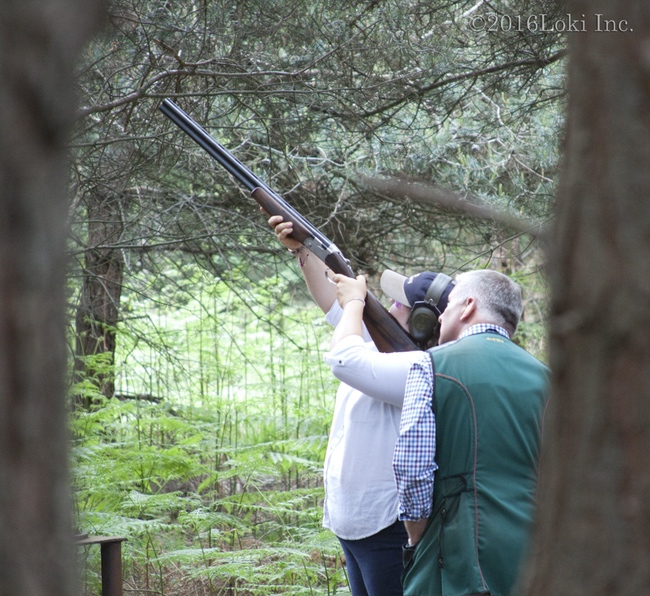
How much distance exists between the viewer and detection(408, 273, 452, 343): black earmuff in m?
3.27

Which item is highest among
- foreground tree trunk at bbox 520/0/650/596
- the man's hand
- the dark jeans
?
foreground tree trunk at bbox 520/0/650/596

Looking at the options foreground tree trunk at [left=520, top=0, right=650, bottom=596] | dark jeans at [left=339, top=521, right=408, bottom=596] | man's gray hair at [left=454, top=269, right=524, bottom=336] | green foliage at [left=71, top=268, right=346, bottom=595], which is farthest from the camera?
green foliage at [left=71, top=268, right=346, bottom=595]

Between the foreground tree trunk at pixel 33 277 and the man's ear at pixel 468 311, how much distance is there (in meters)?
2.19

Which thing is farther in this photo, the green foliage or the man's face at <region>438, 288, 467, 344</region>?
the green foliage

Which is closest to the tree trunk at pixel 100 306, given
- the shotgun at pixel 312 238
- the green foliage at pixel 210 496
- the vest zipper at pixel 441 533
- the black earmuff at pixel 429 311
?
the green foliage at pixel 210 496

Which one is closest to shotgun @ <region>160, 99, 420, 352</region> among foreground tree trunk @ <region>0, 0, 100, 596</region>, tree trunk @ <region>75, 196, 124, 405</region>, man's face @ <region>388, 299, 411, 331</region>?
man's face @ <region>388, 299, 411, 331</region>

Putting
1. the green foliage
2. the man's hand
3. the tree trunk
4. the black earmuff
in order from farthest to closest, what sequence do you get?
the tree trunk
the green foliage
the black earmuff
the man's hand

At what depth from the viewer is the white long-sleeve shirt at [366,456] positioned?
296 cm

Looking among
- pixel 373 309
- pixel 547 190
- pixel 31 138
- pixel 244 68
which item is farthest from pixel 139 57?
pixel 31 138

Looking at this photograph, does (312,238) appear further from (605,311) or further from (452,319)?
(605,311)

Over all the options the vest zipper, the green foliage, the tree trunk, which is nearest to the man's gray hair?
the vest zipper

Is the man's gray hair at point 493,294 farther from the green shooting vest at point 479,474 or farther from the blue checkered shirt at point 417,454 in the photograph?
the blue checkered shirt at point 417,454

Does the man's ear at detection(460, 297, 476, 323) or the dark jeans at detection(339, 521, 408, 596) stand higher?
the man's ear at detection(460, 297, 476, 323)

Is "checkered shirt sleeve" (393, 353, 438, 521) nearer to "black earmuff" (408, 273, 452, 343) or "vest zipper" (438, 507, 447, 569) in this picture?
"vest zipper" (438, 507, 447, 569)
